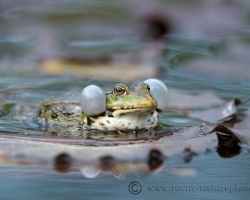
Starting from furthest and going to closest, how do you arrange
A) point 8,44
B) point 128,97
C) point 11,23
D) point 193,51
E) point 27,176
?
point 11,23, point 8,44, point 193,51, point 128,97, point 27,176

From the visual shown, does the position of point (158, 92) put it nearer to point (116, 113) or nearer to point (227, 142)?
point (116, 113)

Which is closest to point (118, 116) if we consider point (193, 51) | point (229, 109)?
point (229, 109)

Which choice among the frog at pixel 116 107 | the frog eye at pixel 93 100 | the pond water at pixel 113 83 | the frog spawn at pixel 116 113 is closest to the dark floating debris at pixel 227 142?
the pond water at pixel 113 83

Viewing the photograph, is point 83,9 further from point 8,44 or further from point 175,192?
point 175,192

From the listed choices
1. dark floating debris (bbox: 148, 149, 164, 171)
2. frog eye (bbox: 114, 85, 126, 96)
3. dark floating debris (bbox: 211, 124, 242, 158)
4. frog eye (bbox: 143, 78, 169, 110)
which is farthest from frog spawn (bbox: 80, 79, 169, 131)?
dark floating debris (bbox: 148, 149, 164, 171)

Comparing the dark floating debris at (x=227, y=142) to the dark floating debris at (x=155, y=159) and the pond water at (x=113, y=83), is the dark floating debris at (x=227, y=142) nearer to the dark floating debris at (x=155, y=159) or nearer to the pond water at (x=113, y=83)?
the pond water at (x=113, y=83)

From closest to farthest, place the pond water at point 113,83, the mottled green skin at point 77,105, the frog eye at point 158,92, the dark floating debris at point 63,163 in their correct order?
the pond water at point 113,83 < the dark floating debris at point 63,163 < the mottled green skin at point 77,105 < the frog eye at point 158,92

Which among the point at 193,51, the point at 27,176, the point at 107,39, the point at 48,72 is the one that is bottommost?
the point at 27,176
